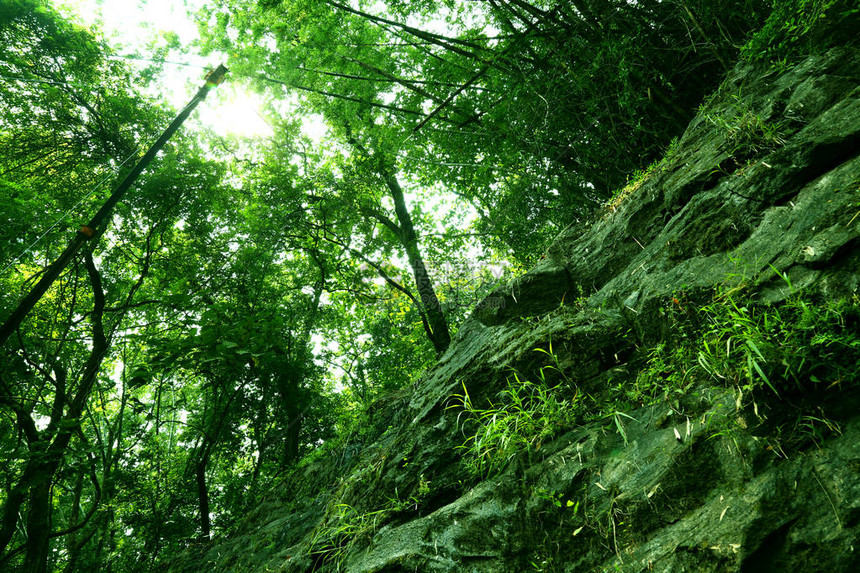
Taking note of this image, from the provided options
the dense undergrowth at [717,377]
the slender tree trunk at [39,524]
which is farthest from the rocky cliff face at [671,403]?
the slender tree trunk at [39,524]

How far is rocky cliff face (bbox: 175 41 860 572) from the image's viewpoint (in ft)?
5.15

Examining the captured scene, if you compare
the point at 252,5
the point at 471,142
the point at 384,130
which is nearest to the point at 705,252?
the point at 471,142

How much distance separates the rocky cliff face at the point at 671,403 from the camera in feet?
5.15

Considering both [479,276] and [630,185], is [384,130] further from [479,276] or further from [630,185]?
[630,185]

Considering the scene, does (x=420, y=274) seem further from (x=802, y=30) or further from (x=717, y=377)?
(x=717, y=377)

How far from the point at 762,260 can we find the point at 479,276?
7.45 metres

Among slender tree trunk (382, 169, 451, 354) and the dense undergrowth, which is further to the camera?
slender tree trunk (382, 169, 451, 354)

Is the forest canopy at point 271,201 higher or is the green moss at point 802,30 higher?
the forest canopy at point 271,201

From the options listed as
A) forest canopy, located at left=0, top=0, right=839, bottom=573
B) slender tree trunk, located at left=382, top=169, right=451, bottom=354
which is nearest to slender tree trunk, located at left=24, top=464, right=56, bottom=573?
forest canopy, located at left=0, top=0, right=839, bottom=573

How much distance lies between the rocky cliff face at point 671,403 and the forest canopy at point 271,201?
3.54ft

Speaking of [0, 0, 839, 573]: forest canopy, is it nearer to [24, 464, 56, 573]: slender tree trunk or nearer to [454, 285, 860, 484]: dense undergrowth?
[24, 464, 56, 573]: slender tree trunk

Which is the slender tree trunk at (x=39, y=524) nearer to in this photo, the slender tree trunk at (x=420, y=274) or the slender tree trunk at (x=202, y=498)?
the slender tree trunk at (x=202, y=498)

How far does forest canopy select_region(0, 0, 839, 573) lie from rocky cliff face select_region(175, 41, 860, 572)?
1079mm

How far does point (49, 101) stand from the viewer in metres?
7.20
